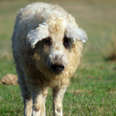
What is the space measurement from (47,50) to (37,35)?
294mm

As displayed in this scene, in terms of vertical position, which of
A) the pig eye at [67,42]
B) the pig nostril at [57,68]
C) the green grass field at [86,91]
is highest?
the pig eye at [67,42]

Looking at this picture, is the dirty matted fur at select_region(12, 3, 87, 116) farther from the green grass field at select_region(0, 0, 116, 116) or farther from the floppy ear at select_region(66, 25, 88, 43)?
the green grass field at select_region(0, 0, 116, 116)

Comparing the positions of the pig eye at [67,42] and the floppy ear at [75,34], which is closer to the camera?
the floppy ear at [75,34]

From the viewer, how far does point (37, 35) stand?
18.0 feet

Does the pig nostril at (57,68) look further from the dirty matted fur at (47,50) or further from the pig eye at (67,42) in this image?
the pig eye at (67,42)

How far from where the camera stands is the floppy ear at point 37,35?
5457 millimetres

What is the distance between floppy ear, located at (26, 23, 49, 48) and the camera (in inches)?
215

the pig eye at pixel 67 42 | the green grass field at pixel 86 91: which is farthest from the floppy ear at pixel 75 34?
the green grass field at pixel 86 91

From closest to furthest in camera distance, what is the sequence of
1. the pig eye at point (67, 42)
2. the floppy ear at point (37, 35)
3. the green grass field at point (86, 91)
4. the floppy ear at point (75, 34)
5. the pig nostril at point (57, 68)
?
the pig nostril at point (57, 68) < the floppy ear at point (37, 35) < the floppy ear at point (75, 34) < the pig eye at point (67, 42) < the green grass field at point (86, 91)

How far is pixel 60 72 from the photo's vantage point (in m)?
5.63

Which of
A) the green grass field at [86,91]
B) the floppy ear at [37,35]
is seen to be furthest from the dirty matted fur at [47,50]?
the green grass field at [86,91]

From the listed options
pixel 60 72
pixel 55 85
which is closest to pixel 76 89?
pixel 55 85

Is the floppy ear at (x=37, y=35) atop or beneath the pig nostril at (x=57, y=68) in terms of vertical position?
atop

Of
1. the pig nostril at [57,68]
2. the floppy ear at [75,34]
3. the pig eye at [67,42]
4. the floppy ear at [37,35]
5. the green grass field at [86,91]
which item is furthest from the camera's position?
the green grass field at [86,91]
